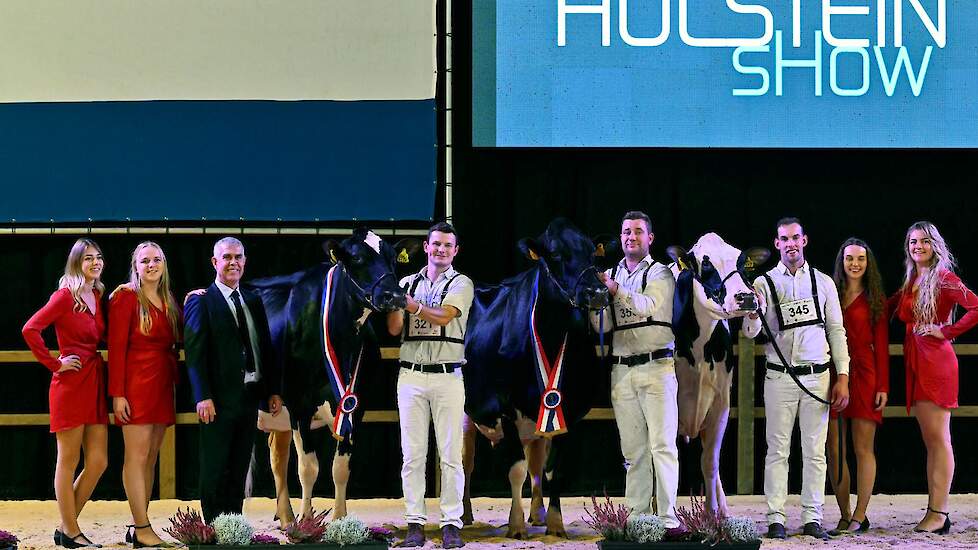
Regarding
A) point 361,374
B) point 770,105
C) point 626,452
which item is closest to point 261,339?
point 361,374

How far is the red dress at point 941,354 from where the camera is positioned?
5965 millimetres

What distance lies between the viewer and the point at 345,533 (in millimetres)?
4730

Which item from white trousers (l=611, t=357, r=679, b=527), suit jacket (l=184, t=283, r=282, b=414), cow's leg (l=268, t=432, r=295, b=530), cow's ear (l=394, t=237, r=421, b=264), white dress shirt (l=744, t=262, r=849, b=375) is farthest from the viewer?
Answer: cow's leg (l=268, t=432, r=295, b=530)

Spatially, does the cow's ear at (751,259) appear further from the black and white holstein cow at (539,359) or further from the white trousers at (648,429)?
the black and white holstein cow at (539,359)

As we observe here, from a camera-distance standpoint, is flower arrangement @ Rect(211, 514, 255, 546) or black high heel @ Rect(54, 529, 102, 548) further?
black high heel @ Rect(54, 529, 102, 548)

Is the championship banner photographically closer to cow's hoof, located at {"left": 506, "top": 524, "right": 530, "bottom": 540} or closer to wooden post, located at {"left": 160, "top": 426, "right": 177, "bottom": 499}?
wooden post, located at {"left": 160, "top": 426, "right": 177, "bottom": 499}

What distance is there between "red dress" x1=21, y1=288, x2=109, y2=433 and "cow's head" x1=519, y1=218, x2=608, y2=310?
2.12 metres

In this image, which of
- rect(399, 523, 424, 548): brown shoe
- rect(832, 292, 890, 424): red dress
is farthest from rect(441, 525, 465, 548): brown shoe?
rect(832, 292, 890, 424): red dress

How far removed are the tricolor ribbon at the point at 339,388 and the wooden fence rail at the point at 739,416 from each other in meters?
1.78

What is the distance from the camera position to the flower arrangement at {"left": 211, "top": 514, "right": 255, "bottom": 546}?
4.70m

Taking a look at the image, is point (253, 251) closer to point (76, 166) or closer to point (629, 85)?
point (76, 166)

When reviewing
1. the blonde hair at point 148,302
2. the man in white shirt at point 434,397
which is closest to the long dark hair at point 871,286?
the man in white shirt at point 434,397

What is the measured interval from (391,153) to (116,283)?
6.39 feet

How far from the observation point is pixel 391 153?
25.0 ft
